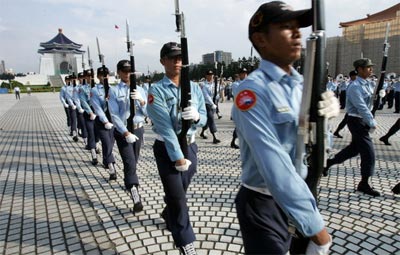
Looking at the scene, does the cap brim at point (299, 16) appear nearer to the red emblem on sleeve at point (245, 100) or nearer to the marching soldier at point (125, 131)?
the red emblem on sleeve at point (245, 100)

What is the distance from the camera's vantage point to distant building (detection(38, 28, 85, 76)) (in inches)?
3542

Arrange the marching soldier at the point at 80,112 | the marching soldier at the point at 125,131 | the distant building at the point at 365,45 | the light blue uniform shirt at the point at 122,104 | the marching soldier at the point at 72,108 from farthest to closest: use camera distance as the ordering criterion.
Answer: the distant building at the point at 365,45 < the marching soldier at the point at 72,108 < the marching soldier at the point at 80,112 < the light blue uniform shirt at the point at 122,104 < the marching soldier at the point at 125,131

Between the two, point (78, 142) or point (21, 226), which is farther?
point (78, 142)

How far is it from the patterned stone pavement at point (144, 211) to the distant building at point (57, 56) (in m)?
89.9

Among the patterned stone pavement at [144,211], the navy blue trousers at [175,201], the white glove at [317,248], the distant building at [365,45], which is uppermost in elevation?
the distant building at [365,45]

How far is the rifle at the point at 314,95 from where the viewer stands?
1.36 meters

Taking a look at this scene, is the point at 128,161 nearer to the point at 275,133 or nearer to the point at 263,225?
the point at 263,225

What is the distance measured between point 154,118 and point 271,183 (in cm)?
187

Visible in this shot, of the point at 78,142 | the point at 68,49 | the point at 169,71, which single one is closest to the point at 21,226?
the point at 169,71

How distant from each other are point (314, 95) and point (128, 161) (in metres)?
3.58

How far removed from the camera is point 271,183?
1407 millimetres

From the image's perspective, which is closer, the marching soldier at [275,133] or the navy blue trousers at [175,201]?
the marching soldier at [275,133]

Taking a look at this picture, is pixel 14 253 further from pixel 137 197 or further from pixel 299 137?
pixel 299 137

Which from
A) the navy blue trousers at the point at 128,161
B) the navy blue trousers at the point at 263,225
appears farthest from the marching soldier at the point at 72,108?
the navy blue trousers at the point at 263,225
